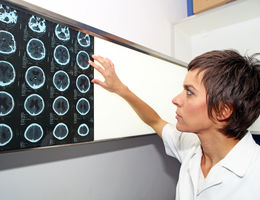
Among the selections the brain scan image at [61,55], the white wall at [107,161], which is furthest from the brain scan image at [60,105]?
the white wall at [107,161]

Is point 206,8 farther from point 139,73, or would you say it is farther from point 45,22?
point 45,22

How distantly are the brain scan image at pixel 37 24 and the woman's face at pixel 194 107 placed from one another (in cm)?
56

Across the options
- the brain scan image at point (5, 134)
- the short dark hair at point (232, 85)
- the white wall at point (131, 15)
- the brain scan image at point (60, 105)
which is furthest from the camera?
the white wall at point (131, 15)

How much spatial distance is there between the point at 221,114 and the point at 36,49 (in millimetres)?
701

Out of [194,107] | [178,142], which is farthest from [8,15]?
[178,142]

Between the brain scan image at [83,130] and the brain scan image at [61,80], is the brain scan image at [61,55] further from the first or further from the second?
the brain scan image at [83,130]

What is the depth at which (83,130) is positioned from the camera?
70cm

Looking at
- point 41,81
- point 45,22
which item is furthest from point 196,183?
point 45,22

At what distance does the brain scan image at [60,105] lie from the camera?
0.63 m

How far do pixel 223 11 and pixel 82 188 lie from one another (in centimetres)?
134

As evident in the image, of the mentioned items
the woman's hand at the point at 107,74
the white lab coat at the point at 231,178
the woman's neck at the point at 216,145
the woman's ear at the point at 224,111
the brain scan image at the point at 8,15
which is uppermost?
the brain scan image at the point at 8,15

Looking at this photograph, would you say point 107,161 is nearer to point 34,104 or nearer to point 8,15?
point 34,104

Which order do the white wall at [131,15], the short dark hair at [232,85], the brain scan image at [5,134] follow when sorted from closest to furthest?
the brain scan image at [5,134] < the short dark hair at [232,85] < the white wall at [131,15]

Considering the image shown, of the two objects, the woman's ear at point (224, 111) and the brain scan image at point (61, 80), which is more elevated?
the brain scan image at point (61, 80)
